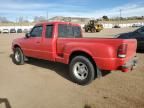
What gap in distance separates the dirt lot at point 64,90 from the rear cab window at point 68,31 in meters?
1.43

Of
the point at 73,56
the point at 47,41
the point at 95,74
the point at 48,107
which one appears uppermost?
the point at 47,41

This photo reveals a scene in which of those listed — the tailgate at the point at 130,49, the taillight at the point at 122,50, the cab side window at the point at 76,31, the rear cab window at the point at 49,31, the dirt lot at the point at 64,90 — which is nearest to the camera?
the dirt lot at the point at 64,90

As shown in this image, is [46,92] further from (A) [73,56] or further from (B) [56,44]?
(B) [56,44]

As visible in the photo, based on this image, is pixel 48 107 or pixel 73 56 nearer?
pixel 48 107

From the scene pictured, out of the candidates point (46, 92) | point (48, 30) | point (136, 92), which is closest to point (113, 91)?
point (136, 92)

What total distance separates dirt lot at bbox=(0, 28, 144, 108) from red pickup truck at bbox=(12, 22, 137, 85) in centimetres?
56

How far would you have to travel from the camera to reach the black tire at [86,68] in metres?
6.23

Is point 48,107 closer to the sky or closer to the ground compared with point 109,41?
closer to the ground

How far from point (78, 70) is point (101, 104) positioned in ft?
6.33

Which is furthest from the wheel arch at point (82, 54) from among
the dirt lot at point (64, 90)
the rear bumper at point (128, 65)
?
the rear bumper at point (128, 65)

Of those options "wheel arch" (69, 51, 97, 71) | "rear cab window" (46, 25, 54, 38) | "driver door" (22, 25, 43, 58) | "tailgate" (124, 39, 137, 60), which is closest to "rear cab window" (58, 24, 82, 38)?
"rear cab window" (46, 25, 54, 38)

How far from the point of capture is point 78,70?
669 centimetres

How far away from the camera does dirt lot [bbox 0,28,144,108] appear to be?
506cm

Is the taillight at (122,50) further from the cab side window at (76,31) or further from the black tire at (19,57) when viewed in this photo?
the black tire at (19,57)
